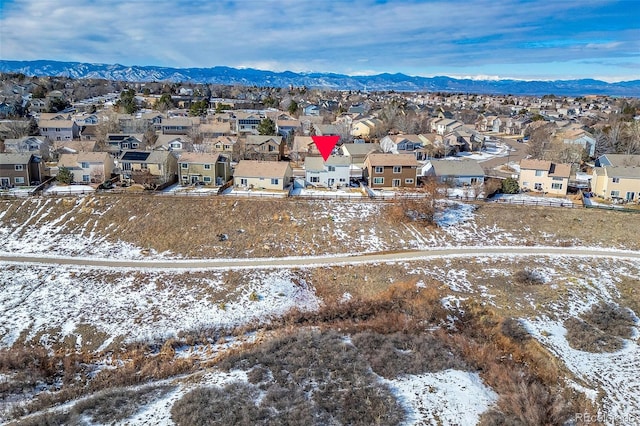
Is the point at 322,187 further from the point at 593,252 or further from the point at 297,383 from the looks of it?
the point at 297,383

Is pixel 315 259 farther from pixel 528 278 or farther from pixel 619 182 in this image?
pixel 619 182

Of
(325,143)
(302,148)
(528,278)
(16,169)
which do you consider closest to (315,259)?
(528,278)

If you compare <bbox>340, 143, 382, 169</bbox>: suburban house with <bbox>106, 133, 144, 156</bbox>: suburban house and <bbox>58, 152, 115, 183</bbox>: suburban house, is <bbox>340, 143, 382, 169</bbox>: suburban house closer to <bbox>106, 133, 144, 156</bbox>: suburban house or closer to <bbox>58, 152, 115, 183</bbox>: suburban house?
<bbox>106, 133, 144, 156</bbox>: suburban house

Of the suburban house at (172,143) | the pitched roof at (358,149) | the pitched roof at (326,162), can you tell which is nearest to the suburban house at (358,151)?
the pitched roof at (358,149)

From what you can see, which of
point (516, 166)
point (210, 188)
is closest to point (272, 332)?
point (210, 188)

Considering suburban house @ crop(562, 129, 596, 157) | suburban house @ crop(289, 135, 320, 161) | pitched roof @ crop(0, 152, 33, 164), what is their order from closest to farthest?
pitched roof @ crop(0, 152, 33, 164) → suburban house @ crop(289, 135, 320, 161) → suburban house @ crop(562, 129, 596, 157)

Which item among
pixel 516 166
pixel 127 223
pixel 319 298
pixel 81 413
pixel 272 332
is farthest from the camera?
pixel 516 166

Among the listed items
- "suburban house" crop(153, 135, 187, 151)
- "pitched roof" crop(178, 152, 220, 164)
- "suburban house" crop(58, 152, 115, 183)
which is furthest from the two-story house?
"suburban house" crop(58, 152, 115, 183)
